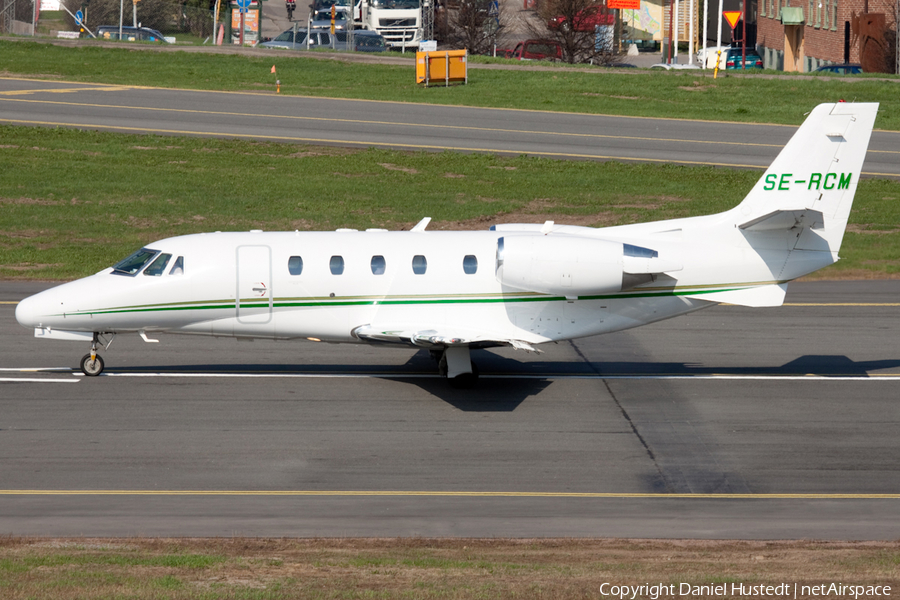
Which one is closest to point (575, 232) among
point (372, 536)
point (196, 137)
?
point (372, 536)

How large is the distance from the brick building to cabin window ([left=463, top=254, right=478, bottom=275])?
5308 centimetres

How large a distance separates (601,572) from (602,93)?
4329 centimetres

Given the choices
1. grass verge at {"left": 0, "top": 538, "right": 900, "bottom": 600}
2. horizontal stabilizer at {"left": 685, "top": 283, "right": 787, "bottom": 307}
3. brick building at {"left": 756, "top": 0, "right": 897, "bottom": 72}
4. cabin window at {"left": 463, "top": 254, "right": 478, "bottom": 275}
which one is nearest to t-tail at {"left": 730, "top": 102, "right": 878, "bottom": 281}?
horizontal stabilizer at {"left": 685, "top": 283, "right": 787, "bottom": 307}

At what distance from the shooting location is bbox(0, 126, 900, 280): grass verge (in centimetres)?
3338

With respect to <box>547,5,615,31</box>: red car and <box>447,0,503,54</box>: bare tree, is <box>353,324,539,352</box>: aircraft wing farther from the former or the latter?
<box>447,0,503,54</box>: bare tree

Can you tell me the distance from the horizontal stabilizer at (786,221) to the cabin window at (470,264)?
16.5 ft

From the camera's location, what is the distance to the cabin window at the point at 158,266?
20.2 m

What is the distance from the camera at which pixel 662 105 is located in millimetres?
50719

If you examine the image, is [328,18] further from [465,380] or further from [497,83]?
[465,380]

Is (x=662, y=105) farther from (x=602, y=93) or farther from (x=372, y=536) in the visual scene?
(x=372, y=536)

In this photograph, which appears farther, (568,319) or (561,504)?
(568,319)

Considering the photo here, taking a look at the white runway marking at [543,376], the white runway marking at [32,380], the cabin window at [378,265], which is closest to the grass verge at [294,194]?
the white runway marking at [32,380]

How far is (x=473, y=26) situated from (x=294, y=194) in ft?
117

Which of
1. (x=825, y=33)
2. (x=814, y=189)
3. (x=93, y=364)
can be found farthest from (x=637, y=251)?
(x=825, y=33)
